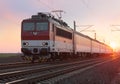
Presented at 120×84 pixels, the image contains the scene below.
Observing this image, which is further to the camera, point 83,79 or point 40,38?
point 40,38

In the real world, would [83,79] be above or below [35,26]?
below

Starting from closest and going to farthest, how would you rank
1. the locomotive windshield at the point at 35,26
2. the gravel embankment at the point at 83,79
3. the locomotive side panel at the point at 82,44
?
the gravel embankment at the point at 83,79, the locomotive windshield at the point at 35,26, the locomotive side panel at the point at 82,44

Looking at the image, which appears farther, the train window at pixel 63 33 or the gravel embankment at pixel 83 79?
the train window at pixel 63 33

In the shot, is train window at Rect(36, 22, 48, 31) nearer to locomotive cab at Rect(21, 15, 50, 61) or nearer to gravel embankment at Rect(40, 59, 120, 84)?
locomotive cab at Rect(21, 15, 50, 61)

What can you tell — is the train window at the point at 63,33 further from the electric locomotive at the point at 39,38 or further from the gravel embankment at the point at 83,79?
the gravel embankment at the point at 83,79

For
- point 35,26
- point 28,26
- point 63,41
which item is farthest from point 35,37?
point 63,41

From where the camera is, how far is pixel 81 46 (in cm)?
4778

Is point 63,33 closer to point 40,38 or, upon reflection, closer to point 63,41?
point 63,41

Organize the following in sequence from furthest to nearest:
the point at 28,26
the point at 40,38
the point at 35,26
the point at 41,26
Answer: the point at 28,26 → the point at 35,26 → the point at 41,26 → the point at 40,38

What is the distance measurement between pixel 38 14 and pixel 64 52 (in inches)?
197

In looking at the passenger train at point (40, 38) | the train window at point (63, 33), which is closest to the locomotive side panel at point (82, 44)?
the train window at point (63, 33)

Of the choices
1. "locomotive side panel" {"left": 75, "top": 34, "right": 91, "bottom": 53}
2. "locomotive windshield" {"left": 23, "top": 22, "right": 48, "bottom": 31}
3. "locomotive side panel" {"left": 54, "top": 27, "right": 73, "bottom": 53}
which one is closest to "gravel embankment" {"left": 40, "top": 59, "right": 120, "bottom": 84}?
"locomotive windshield" {"left": 23, "top": 22, "right": 48, "bottom": 31}

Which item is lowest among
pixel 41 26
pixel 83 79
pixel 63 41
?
pixel 83 79

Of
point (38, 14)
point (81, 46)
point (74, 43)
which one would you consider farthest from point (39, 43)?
point (81, 46)
